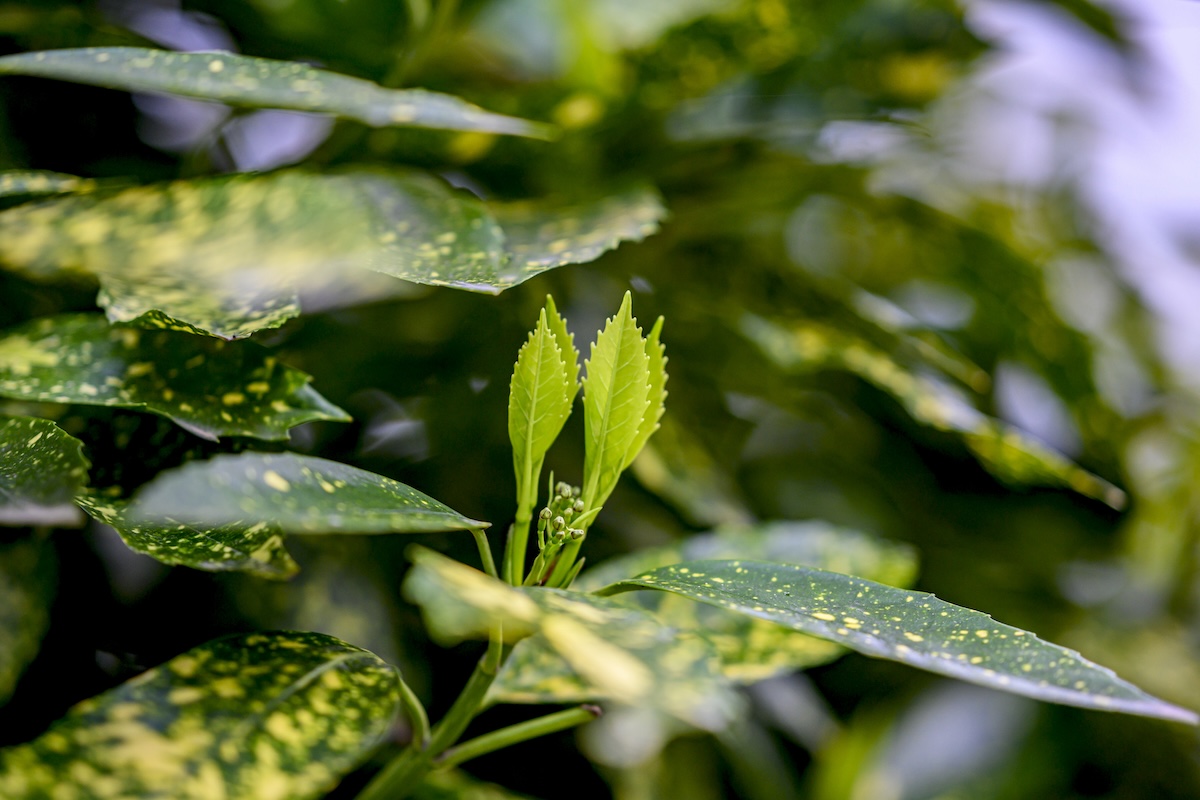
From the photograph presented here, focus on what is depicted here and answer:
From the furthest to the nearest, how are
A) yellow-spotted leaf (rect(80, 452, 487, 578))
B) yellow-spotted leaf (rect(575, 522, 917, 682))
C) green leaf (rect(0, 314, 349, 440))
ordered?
yellow-spotted leaf (rect(575, 522, 917, 682)), green leaf (rect(0, 314, 349, 440)), yellow-spotted leaf (rect(80, 452, 487, 578))

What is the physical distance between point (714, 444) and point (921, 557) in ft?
0.75

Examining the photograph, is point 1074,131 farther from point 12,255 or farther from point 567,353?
point 12,255

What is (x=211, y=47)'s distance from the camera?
56 cm

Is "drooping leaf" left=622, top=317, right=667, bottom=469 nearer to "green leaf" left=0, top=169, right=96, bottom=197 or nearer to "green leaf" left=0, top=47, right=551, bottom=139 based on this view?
"green leaf" left=0, top=47, right=551, bottom=139

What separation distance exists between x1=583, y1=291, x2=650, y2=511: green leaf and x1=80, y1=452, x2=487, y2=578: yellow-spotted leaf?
0.18 feet

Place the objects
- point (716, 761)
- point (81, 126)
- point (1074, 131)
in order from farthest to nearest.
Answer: point (1074, 131)
point (716, 761)
point (81, 126)

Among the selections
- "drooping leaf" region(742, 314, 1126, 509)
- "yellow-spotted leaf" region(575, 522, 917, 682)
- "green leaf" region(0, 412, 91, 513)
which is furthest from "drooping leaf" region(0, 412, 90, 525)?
"drooping leaf" region(742, 314, 1126, 509)

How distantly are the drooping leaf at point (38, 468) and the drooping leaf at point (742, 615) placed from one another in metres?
0.20

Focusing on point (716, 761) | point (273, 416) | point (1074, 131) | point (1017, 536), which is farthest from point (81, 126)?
point (1074, 131)

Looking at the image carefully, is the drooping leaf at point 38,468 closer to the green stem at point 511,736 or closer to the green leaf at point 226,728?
the green leaf at point 226,728

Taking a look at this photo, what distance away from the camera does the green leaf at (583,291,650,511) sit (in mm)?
261

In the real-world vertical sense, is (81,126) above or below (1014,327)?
above

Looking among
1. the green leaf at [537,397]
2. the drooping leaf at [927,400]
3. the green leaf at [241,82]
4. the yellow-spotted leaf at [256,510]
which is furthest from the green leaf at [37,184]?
the drooping leaf at [927,400]

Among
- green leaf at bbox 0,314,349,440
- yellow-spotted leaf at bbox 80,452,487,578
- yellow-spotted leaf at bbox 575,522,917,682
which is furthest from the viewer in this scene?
yellow-spotted leaf at bbox 575,522,917,682
